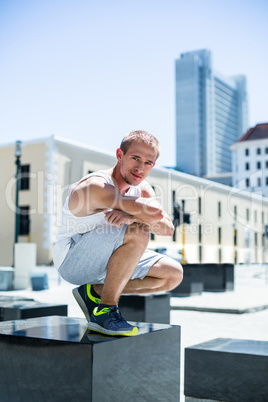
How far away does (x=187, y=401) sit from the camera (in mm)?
2850

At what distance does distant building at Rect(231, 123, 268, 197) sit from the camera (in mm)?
76562

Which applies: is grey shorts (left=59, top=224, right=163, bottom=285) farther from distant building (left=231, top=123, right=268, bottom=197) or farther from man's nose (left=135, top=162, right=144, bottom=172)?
distant building (left=231, top=123, right=268, bottom=197)

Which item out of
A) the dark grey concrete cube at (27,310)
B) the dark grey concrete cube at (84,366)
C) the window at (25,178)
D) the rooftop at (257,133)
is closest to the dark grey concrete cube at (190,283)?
the dark grey concrete cube at (27,310)

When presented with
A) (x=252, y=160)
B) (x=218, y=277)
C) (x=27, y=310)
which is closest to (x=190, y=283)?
(x=218, y=277)

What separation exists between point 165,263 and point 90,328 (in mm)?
692

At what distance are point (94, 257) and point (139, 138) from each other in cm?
71

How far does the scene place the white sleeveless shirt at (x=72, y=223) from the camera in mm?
2748

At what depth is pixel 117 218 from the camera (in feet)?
8.47

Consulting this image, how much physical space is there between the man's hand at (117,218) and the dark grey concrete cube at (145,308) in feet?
11.7

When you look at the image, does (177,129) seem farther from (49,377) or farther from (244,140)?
(49,377)

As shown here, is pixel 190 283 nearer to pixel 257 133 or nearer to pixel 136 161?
pixel 136 161

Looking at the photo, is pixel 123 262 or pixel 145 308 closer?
pixel 123 262

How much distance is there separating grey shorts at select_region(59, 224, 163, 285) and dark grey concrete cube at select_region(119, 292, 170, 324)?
3123 mm

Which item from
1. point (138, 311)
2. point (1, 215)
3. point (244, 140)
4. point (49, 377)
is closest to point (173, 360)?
point (49, 377)
